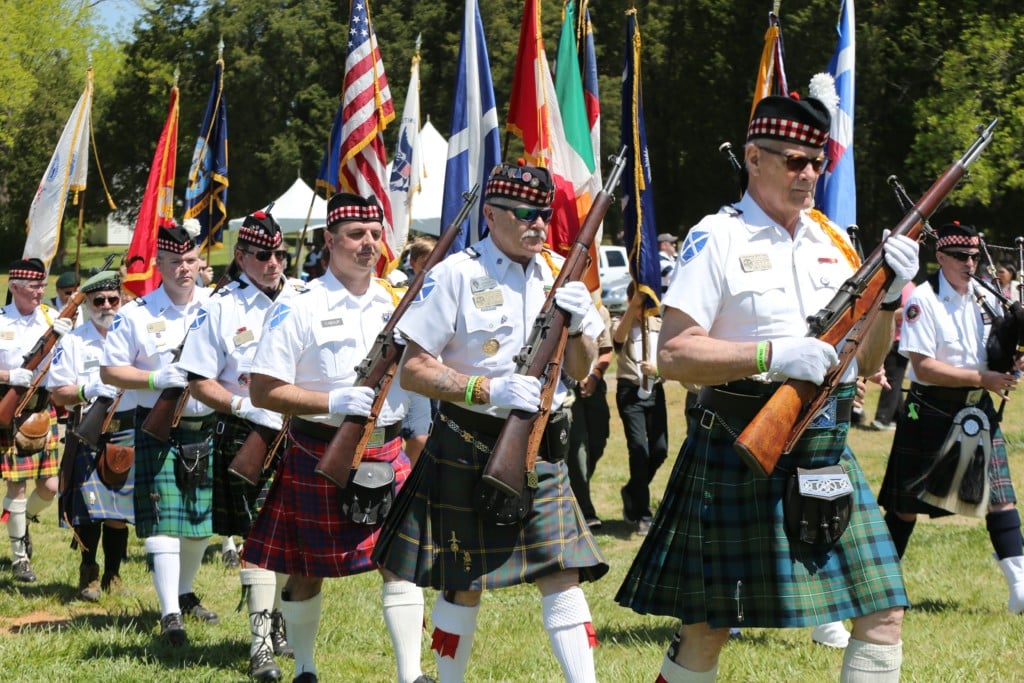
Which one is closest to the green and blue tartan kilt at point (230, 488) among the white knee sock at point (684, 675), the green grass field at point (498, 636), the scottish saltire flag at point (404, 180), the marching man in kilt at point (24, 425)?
the green grass field at point (498, 636)

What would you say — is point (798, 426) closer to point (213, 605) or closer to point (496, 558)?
point (496, 558)

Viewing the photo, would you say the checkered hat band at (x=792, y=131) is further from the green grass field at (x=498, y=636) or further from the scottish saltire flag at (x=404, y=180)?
the scottish saltire flag at (x=404, y=180)

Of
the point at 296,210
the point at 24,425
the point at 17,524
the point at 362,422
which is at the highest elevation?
the point at 296,210

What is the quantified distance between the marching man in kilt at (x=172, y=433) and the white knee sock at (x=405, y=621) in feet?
6.13

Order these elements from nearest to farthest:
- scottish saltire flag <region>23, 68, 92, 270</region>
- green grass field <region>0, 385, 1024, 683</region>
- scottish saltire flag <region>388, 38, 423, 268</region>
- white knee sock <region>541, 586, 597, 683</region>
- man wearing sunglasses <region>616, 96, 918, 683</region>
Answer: man wearing sunglasses <region>616, 96, 918, 683</region>, white knee sock <region>541, 586, 597, 683</region>, green grass field <region>0, 385, 1024, 683</region>, scottish saltire flag <region>388, 38, 423, 268</region>, scottish saltire flag <region>23, 68, 92, 270</region>

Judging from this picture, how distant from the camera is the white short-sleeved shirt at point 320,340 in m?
5.40

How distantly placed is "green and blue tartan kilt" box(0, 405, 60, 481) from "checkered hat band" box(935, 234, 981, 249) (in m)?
6.16

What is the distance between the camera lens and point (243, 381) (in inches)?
249

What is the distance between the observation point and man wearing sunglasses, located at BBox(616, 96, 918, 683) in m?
3.86

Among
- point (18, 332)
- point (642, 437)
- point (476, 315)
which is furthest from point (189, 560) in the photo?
point (642, 437)

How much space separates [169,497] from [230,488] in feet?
1.31

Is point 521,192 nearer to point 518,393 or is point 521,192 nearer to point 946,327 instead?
point 518,393

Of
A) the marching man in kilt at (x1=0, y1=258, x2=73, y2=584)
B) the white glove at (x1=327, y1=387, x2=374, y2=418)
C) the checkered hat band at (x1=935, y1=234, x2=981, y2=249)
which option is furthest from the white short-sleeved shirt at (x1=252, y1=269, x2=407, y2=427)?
the marching man in kilt at (x1=0, y1=258, x2=73, y2=584)

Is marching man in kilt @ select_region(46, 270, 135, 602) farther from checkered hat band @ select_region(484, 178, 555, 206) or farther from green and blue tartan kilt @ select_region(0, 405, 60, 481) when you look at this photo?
checkered hat band @ select_region(484, 178, 555, 206)
